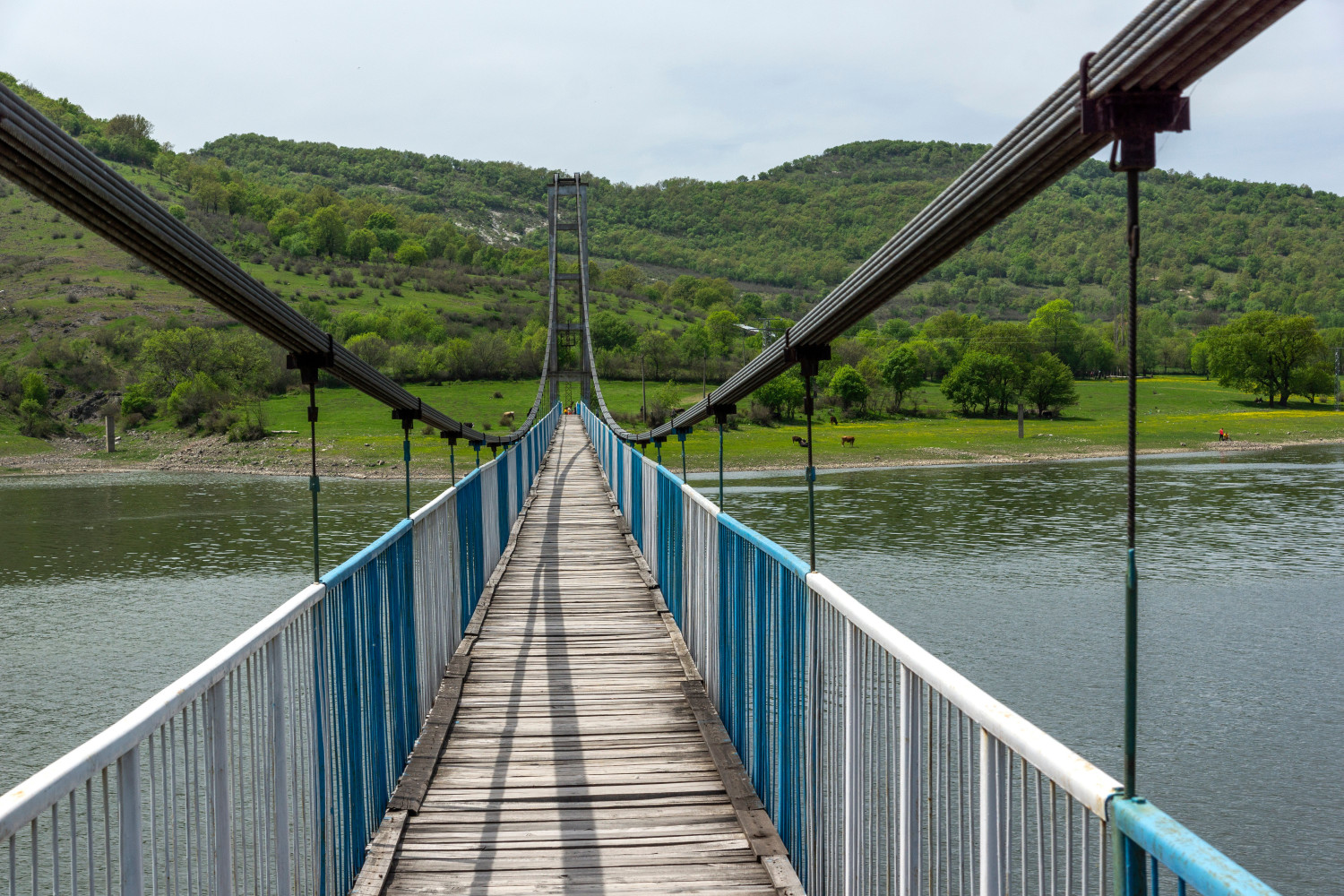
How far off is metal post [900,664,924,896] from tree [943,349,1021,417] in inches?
2782

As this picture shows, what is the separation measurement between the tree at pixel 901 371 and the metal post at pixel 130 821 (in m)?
67.4

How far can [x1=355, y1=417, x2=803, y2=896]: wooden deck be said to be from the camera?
10.5 ft

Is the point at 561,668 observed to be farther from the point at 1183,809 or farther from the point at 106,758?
the point at 1183,809

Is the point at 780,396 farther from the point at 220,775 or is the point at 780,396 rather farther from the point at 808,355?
the point at 220,775

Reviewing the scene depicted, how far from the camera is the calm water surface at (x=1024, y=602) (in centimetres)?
1016

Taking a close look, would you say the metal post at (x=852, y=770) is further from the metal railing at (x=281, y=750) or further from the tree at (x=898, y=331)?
the tree at (x=898, y=331)

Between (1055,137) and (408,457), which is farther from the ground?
(1055,137)

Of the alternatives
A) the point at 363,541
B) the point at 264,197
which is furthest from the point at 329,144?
the point at 363,541

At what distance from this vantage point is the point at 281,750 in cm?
253

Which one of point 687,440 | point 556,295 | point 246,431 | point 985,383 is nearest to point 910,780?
point 687,440

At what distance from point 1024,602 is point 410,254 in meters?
94.6

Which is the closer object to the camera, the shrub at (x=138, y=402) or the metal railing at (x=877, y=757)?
the metal railing at (x=877, y=757)

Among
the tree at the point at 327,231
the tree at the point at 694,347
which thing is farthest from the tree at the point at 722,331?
the tree at the point at 327,231

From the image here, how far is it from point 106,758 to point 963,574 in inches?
742
